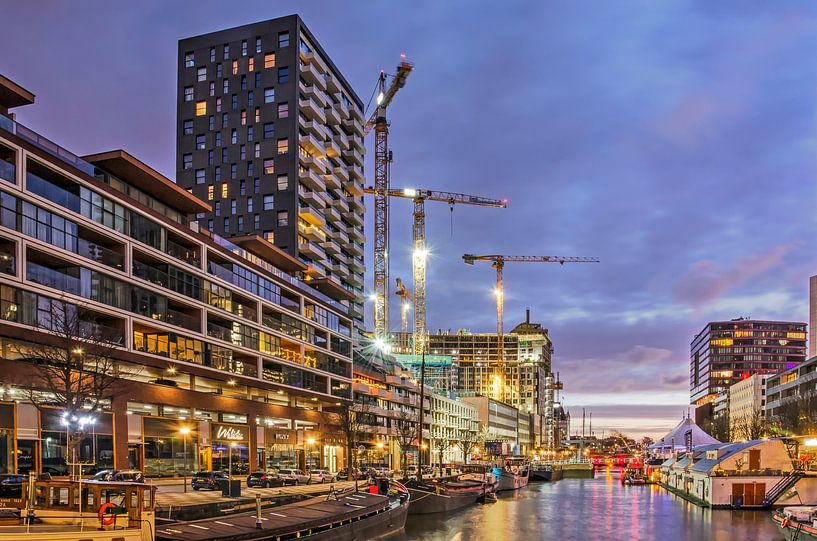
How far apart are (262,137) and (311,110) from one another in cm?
967

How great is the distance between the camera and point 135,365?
67.4 meters

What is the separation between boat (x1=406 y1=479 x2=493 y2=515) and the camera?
2864 inches

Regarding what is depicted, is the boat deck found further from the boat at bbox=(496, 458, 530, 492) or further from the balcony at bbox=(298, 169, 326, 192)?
the balcony at bbox=(298, 169, 326, 192)

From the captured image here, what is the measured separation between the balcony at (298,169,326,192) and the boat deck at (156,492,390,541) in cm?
7908

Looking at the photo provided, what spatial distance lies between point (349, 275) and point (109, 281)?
8713 centimetres

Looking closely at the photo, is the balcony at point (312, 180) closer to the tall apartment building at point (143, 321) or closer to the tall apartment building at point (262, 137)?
the tall apartment building at point (262, 137)

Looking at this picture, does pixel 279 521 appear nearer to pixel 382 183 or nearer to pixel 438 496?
pixel 438 496

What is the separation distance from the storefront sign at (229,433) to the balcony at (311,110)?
63.9 metres

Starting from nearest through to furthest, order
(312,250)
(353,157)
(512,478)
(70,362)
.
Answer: (70,362) < (512,478) < (312,250) < (353,157)

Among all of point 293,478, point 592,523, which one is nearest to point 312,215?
point 293,478

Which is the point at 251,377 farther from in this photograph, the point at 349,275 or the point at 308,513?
the point at 349,275

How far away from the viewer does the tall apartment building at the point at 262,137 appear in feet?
416

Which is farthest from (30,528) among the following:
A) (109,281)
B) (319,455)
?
(319,455)

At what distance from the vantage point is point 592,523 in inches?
2859
